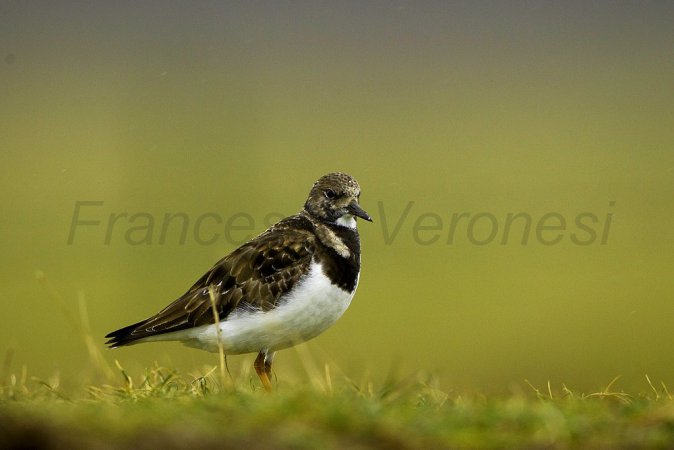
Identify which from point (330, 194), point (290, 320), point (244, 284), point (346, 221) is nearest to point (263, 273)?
point (244, 284)

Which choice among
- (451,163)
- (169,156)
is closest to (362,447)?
(451,163)

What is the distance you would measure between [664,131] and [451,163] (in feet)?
42.7

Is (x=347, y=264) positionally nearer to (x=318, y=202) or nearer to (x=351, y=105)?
(x=318, y=202)

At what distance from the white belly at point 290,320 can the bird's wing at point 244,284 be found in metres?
0.08

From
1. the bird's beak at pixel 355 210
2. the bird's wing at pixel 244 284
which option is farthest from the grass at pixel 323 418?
the bird's beak at pixel 355 210

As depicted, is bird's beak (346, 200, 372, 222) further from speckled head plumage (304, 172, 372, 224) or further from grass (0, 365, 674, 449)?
grass (0, 365, 674, 449)

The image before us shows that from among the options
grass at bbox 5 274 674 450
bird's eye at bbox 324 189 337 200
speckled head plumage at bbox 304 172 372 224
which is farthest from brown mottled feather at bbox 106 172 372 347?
grass at bbox 5 274 674 450

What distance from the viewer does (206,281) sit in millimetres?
10172

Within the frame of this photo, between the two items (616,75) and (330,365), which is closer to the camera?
(330,365)

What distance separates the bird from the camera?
9.48m

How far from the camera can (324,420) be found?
231 inches

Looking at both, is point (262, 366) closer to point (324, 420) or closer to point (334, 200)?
point (334, 200)

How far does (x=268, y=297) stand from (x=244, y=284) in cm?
31

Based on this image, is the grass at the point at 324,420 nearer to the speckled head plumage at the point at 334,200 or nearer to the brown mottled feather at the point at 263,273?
the brown mottled feather at the point at 263,273
